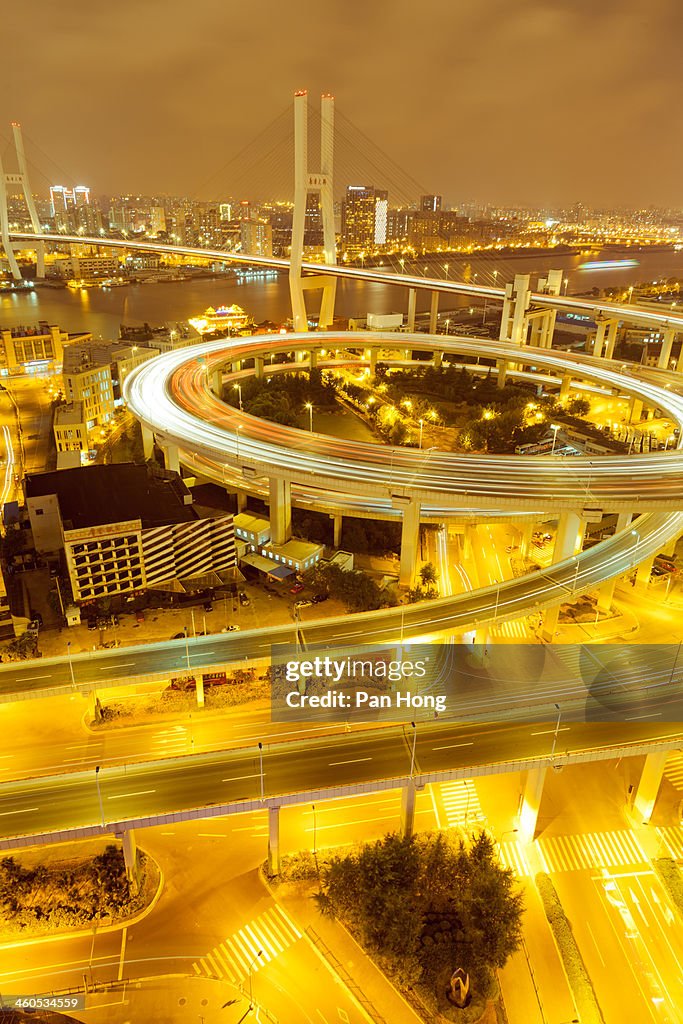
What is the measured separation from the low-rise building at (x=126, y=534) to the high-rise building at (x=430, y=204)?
9838cm

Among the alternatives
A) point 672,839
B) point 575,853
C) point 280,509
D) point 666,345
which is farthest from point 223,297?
point 672,839

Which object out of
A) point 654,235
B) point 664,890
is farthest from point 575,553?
point 654,235

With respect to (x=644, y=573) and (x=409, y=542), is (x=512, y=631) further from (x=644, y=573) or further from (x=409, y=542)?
(x=644, y=573)

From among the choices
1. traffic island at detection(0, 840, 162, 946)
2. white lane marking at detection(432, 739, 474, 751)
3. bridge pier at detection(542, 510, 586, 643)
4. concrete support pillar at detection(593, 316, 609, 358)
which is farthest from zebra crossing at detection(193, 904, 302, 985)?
concrete support pillar at detection(593, 316, 609, 358)

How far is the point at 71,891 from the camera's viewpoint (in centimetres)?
1197

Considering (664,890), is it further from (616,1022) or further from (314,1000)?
(314,1000)

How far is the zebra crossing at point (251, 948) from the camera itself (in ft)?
35.8

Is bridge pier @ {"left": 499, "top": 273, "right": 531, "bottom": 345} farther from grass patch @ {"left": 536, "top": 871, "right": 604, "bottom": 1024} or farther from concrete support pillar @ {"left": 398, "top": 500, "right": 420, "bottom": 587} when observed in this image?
grass patch @ {"left": 536, "top": 871, "right": 604, "bottom": 1024}

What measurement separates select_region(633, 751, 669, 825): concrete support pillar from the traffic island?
9972 mm

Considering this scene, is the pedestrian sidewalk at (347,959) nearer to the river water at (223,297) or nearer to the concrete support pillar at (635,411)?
the concrete support pillar at (635,411)

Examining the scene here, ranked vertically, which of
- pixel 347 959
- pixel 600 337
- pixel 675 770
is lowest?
pixel 347 959

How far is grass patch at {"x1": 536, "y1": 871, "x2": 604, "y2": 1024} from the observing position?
10.7 m

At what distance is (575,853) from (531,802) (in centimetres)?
140

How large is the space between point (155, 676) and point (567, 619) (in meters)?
12.4
